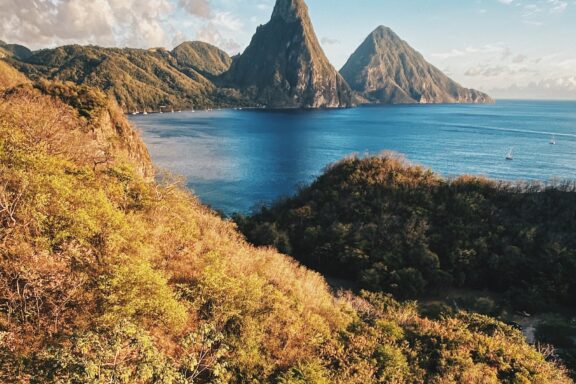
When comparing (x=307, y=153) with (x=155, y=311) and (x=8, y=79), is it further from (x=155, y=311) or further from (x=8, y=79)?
(x=155, y=311)

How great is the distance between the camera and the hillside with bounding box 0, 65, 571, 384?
1587 cm

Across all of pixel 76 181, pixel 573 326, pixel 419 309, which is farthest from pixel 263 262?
pixel 573 326

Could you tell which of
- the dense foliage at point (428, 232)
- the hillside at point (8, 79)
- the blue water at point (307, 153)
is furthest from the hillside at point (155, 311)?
the hillside at point (8, 79)

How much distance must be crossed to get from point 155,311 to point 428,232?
4692cm

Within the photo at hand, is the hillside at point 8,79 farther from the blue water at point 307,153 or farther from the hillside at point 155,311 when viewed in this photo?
the hillside at point 155,311

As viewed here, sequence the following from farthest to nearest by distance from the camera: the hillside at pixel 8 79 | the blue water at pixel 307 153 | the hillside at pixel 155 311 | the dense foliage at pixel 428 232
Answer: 1. the blue water at pixel 307 153
2. the hillside at pixel 8 79
3. the dense foliage at pixel 428 232
4. the hillside at pixel 155 311

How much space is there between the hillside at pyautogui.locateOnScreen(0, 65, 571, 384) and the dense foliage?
604 inches

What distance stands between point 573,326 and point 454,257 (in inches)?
596

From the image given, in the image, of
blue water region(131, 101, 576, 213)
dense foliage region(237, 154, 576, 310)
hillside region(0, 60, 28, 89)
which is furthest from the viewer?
blue water region(131, 101, 576, 213)

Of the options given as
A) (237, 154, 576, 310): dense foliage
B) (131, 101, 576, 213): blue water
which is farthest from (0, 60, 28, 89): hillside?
(237, 154, 576, 310): dense foliage

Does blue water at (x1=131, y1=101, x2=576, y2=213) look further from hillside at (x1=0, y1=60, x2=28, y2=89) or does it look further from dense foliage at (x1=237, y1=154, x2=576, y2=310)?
hillside at (x1=0, y1=60, x2=28, y2=89)

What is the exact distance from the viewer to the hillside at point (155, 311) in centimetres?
1587

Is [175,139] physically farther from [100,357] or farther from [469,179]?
[100,357]

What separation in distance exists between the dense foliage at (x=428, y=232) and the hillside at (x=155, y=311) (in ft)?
50.3
